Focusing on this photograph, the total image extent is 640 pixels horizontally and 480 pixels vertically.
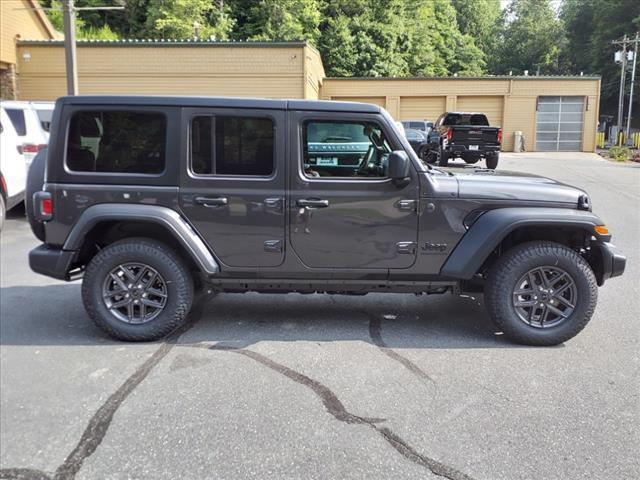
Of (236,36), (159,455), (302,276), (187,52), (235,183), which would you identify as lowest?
(159,455)

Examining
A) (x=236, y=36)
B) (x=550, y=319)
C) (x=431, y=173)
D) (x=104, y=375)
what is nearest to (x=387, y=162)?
(x=431, y=173)

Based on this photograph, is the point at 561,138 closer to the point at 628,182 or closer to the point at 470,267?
the point at 628,182

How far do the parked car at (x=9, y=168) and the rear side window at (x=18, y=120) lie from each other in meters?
0.20

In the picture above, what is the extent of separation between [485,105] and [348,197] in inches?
1235

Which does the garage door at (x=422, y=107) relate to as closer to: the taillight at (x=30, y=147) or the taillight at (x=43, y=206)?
the taillight at (x=30, y=147)

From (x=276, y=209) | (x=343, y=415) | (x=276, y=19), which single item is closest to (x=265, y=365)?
(x=343, y=415)

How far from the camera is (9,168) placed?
9484 millimetres

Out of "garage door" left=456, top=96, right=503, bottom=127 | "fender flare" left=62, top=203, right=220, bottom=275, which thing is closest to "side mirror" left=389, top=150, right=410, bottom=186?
"fender flare" left=62, top=203, right=220, bottom=275

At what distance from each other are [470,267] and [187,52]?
1961cm

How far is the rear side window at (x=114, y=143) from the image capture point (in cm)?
458

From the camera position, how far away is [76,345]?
466 centimetres

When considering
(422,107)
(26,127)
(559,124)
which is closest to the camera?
(26,127)

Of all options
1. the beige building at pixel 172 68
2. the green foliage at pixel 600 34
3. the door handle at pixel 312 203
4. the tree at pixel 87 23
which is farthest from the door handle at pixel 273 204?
the green foliage at pixel 600 34

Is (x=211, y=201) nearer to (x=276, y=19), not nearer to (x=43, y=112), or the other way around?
(x=43, y=112)
